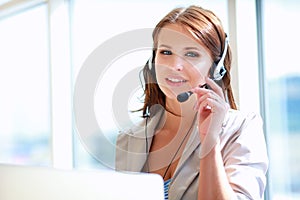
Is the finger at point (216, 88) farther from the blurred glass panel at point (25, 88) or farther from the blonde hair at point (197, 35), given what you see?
the blurred glass panel at point (25, 88)

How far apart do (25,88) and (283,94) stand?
2.19 metres

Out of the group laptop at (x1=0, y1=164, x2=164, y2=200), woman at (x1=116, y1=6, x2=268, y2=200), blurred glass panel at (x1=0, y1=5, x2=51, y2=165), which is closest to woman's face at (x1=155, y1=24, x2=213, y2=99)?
woman at (x1=116, y1=6, x2=268, y2=200)

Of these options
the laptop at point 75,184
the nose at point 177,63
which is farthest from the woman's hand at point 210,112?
the laptop at point 75,184

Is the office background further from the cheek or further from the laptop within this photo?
the laptop

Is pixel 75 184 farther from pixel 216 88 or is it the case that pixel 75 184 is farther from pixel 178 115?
pixel 178 115

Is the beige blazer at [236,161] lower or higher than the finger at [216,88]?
lower

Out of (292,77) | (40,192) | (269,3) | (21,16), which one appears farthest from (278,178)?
(21,16)

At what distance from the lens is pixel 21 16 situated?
367 centimetres

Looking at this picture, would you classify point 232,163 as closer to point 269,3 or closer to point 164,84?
point 164,84

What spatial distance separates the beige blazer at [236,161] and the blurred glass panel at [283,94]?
813mm

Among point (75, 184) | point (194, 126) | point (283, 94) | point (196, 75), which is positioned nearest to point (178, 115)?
point (194, 126)

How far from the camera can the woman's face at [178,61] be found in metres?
1.33

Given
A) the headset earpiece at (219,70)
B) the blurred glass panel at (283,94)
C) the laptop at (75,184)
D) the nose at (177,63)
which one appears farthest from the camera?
the blurred glass panel at (283,94)

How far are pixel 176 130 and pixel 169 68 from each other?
0.24 metres
